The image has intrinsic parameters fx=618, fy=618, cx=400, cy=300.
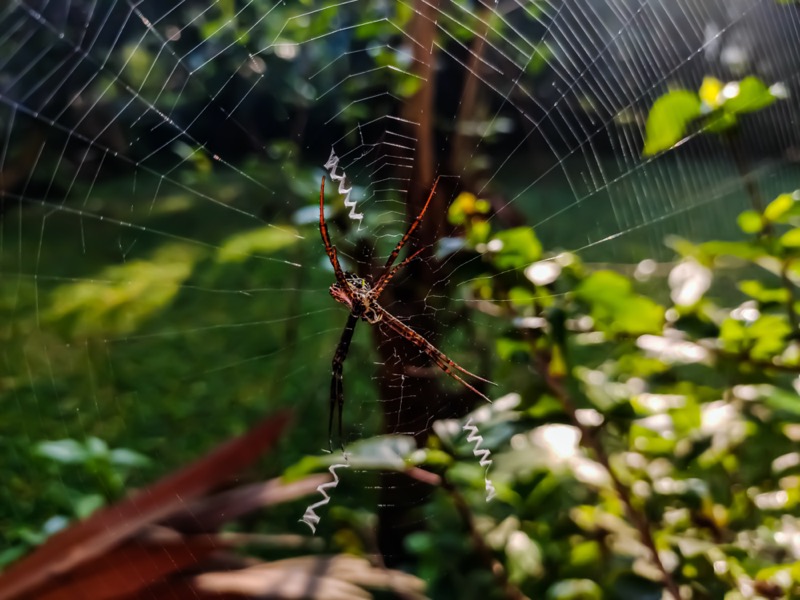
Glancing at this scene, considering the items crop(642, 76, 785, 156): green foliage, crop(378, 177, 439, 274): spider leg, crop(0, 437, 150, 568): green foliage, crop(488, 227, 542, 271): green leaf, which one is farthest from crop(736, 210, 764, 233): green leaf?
crop(0, 437, 150, 568): green foliage

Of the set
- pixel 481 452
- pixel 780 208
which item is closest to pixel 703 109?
pixel 780 208

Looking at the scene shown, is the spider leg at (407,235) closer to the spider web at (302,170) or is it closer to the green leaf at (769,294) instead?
the spider web at (302,170)

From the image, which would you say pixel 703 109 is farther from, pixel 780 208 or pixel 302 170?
pixel 302 170

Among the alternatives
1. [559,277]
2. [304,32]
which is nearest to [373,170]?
[304,32]

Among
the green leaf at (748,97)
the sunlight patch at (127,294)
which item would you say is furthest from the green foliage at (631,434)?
the sunlight patch at (127,294)

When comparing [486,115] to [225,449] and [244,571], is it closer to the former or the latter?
[225,449]

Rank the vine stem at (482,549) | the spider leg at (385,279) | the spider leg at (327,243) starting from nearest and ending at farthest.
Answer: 1. the vine stem at (482,549)
2. the spider leg at (327,243)
3. the spider leg at (385,279)

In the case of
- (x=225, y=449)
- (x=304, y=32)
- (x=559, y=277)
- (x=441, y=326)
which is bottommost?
(x=225, y=449)
